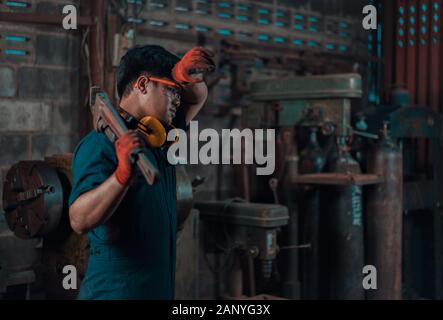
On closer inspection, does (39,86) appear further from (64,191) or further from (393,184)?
(393,184)

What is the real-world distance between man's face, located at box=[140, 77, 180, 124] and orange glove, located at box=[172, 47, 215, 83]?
0.06 metres

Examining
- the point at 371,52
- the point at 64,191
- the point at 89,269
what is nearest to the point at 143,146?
the point at 89,269

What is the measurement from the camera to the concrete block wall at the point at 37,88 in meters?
3.54

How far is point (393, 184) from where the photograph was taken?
4.29 metres

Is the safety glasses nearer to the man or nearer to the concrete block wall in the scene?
the man

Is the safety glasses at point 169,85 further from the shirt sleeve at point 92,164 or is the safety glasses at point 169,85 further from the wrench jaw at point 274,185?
the wrench jaw at point 274,185

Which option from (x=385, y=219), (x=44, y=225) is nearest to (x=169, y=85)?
(x=44, y=225)

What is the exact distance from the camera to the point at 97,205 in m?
1.63

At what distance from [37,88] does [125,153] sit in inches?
90.1

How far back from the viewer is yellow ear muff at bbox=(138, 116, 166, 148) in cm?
182

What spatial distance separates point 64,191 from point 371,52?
11.7ft

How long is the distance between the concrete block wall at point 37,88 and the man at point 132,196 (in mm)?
1762
